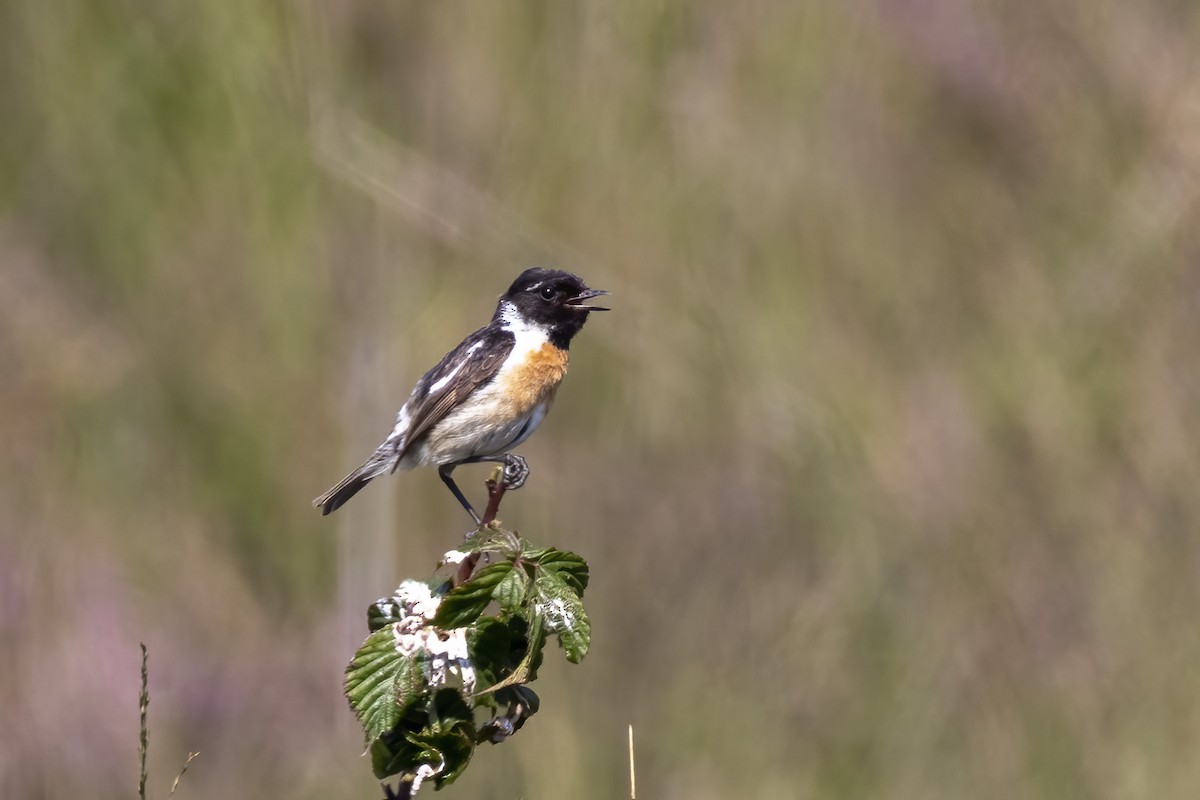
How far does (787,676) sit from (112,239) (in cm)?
377

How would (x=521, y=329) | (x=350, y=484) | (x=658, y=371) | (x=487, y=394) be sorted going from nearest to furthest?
(x=350, y=484)
(x=487, y=394)
(x=521, y=329)
(x=658, y=371)

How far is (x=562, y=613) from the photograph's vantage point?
2.04 m

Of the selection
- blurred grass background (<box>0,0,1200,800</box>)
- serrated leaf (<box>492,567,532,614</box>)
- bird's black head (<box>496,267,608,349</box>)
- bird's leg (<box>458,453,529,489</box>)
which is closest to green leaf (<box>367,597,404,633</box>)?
serrated leaf (<box>492,567,532,614</box>)

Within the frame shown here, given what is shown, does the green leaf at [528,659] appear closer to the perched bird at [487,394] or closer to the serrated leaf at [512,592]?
the serrated leaf at [512,592]

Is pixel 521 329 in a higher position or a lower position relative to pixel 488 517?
higher

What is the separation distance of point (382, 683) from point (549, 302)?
231cm

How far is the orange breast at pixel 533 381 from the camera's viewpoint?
13.5 feet

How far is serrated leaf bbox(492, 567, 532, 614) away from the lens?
204 centimetres

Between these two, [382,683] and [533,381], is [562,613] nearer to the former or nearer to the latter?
[382,683]

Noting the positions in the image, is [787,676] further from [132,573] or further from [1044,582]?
[132,573]

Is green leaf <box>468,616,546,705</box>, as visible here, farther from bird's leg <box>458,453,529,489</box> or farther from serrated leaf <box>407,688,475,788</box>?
bird's leg <box>458,453,529,489</box>

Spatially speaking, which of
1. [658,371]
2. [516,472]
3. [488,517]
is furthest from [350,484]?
[658,371]

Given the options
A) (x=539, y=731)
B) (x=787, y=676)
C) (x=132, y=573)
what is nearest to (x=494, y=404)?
(x=539, y=731)

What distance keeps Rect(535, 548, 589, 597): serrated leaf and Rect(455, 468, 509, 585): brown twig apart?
0.11m
